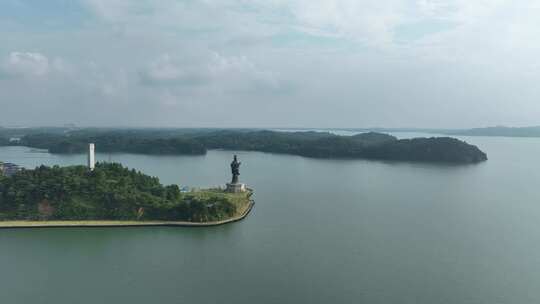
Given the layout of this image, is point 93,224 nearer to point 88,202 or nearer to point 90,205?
point 90,205

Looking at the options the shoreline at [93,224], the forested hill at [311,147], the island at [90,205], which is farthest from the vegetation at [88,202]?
the forested hill at [311,147]

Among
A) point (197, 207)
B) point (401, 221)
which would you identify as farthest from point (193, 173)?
point (401, 221)

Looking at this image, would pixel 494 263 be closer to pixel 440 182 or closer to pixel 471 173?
pixel 440 182

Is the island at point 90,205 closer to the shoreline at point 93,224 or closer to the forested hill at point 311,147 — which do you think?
the shoreline at point 93,224

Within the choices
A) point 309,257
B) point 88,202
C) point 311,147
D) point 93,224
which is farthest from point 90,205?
point 311,147

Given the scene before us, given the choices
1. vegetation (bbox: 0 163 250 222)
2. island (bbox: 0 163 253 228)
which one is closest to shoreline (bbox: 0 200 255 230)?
island (bbox: 0 163 253 228)

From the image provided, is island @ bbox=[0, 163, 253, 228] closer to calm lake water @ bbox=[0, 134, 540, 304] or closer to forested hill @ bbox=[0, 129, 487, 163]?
calm lake water @ bbox=[0, 134, 540, 304]
